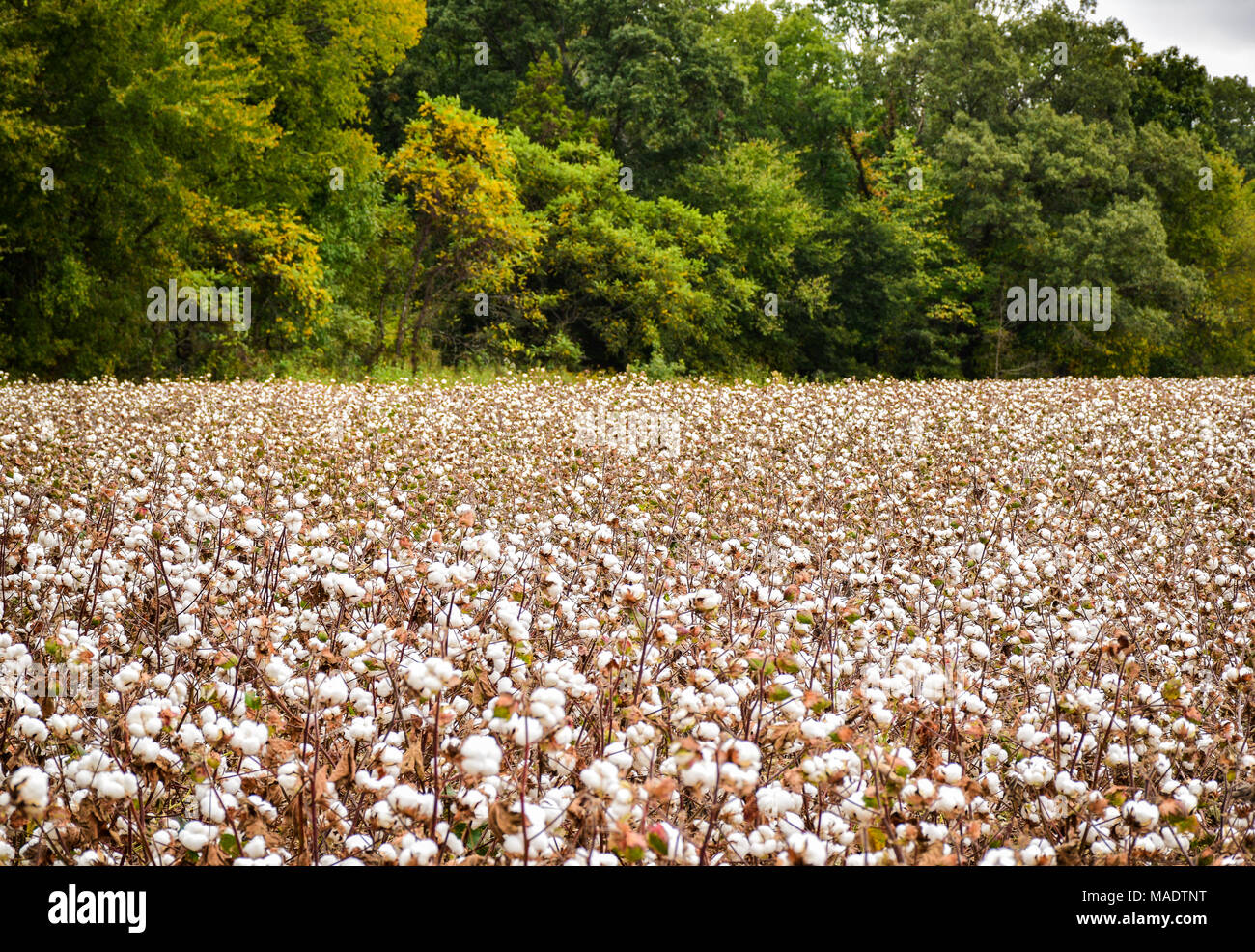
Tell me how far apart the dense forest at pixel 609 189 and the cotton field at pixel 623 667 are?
497 inches

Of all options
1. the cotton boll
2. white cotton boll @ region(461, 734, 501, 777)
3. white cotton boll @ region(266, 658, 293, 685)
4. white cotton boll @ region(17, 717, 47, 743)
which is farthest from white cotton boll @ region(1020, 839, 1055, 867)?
white cotton boll @ region(17, 717, 47, 743)

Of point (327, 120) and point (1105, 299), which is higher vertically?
point (327, 120)

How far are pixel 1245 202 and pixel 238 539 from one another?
4631 cm

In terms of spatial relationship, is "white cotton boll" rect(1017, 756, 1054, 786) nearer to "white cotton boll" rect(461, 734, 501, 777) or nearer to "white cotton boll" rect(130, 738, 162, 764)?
"white cotton boll" rect(461, 734, 501, 777)

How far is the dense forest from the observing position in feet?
59.9

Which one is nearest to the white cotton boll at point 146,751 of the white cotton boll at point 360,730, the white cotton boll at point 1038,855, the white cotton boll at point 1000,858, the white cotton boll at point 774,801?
the white cotton boll at point 360,730

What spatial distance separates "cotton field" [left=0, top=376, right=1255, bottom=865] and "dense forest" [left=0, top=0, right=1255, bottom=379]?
1261cm

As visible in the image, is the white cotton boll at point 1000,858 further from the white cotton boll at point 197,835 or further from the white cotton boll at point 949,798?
the white cotton boll at point 197,835

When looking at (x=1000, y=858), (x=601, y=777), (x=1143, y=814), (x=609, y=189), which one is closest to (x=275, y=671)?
(x=601, y=777)

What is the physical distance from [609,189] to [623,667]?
2597 cm

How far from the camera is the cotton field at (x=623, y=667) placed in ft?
7.23

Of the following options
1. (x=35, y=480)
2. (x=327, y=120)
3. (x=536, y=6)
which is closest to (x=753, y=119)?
(x=536, y=6)
